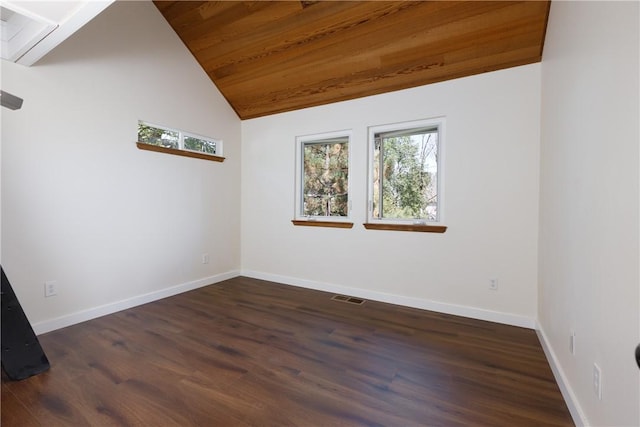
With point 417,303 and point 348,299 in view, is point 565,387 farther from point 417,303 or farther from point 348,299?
point 348,299

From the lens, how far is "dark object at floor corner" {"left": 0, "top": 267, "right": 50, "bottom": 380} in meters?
1.73

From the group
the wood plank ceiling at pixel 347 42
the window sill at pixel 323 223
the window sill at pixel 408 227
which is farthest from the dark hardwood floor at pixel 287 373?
the wood plank ceiling at pixel 347 42

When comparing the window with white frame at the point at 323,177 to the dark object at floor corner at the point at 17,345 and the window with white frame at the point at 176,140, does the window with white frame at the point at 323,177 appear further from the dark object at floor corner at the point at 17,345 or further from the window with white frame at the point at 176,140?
the dark object at floor corner at the point at 17,345

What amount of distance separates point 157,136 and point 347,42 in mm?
2336

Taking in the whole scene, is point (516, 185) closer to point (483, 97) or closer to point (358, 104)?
point (483, 97)

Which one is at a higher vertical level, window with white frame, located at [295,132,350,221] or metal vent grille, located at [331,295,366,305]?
window with white frame, located at [295,132,350,221]

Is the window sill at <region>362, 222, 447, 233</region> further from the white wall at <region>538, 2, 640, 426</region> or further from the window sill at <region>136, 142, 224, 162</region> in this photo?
the window sill at <region>136, 142, 224, 162</region>

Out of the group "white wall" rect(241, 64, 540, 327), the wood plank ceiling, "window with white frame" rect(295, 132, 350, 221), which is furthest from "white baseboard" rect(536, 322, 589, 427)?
the wood plank ceiling

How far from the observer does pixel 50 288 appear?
7.88 feet

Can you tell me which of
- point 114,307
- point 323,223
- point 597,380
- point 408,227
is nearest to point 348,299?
point 323,223

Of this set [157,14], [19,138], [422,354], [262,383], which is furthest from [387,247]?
[157,14]

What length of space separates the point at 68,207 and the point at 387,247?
310 cm

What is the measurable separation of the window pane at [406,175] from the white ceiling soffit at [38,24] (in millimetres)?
2689

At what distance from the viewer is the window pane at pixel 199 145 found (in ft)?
11.7
